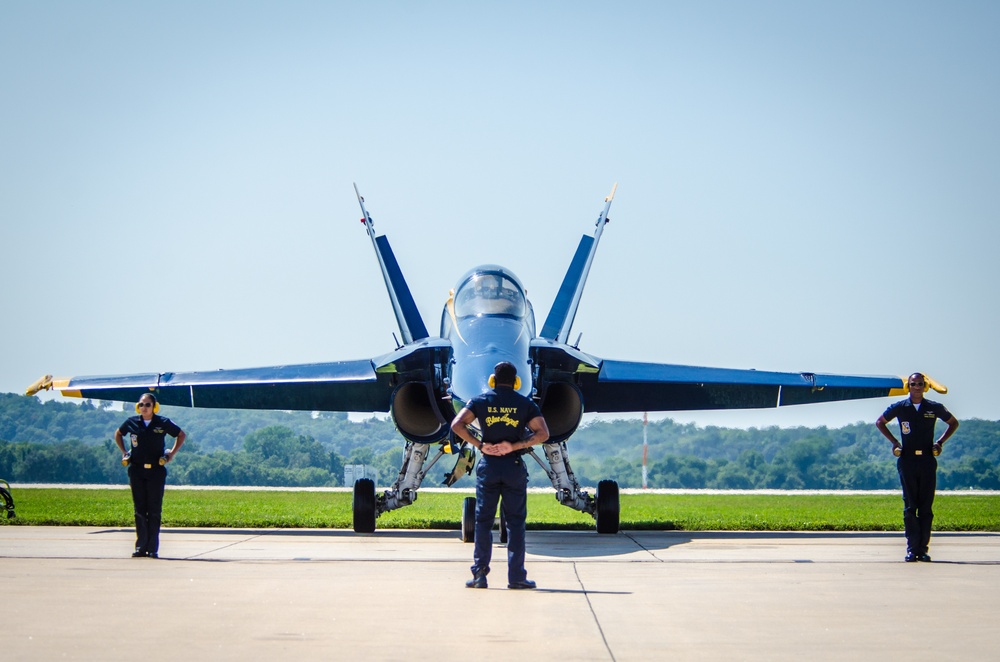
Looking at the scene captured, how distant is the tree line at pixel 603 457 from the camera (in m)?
48.5

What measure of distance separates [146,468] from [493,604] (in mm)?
4711

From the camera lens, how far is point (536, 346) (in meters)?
14.4

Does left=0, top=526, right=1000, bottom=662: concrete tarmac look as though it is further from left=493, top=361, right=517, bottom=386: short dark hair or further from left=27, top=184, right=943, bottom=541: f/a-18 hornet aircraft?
left=27, top=184, right=943, bottom=541: f/a-18 hornet aircraft

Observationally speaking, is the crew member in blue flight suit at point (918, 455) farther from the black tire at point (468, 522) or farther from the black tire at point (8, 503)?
the black tire at point (8, 503)

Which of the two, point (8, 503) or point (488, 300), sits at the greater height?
point (488, 300)

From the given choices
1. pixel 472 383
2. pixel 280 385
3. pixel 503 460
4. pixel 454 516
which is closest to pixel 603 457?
pixel 454 516

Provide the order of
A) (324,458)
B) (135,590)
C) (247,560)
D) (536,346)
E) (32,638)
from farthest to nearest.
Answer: (324,458) → (536,346) → (247,560) → (135,590) → (32,638)

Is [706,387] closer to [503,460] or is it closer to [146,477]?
[146,477]

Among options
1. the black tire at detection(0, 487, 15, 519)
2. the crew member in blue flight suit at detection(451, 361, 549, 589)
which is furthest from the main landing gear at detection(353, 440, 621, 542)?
the crew member in blue flight suit at detection(451, 361, 549, 589)

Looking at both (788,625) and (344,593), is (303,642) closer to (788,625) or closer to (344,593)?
(344,593)

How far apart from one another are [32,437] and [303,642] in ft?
195

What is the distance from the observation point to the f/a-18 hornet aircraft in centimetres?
1393

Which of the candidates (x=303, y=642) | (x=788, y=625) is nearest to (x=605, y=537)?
(x=788, y=625)

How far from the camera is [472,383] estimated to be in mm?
12133
